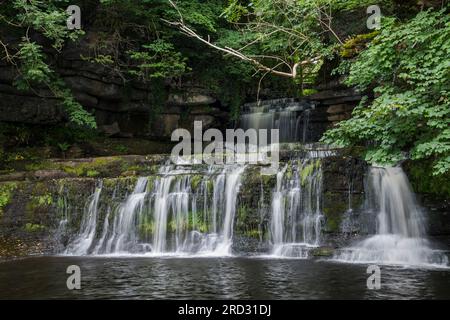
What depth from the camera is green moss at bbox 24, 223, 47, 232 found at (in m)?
11.3

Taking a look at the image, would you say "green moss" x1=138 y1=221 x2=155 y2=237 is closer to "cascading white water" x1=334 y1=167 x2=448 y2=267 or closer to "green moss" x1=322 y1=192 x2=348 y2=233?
"green moss" x1=322 y1=192 x2=348 y2=233

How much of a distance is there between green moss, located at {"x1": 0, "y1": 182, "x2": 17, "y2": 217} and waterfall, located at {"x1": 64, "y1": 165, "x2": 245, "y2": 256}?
6.66 ft

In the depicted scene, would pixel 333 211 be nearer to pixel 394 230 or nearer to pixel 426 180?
pixel 394 230

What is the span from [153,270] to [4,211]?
18.7 ft

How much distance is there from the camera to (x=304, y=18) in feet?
41.9

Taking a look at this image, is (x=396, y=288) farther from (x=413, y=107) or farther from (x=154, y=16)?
(x=154, y=16)

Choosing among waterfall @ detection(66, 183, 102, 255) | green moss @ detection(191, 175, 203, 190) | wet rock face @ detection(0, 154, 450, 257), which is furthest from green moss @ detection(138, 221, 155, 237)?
green moss @ detection(191, 175, 203, 190)

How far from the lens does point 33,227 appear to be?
1140 cm

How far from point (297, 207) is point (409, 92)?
3859mm

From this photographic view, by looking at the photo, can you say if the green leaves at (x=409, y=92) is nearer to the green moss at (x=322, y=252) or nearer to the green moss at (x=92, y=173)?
the green moss at (x=322, y=252)

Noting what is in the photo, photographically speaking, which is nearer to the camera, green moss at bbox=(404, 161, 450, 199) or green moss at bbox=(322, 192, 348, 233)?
green moss at bbox=(404, 161, 450, 199)

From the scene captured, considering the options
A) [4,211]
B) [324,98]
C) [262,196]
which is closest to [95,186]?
[4,211]

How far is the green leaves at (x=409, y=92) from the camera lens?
24.8ft

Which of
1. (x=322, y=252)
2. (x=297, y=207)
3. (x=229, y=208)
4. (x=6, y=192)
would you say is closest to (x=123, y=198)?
(x=229, y=208)
